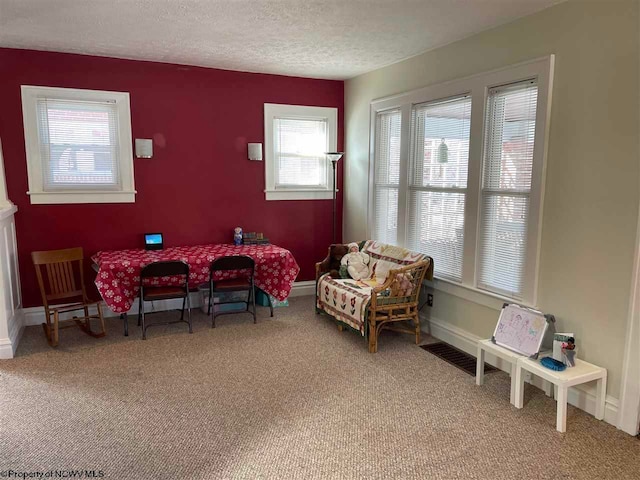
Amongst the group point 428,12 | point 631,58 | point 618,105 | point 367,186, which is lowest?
point 367,186

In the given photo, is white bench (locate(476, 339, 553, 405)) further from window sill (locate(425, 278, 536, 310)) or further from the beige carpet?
window sill (locate(425, 278, 536, 310))

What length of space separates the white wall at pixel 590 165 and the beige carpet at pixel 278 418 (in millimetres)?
667

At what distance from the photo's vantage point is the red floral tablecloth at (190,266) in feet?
13.7

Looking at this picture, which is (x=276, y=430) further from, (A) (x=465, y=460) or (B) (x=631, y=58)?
A: (B) (x=631, y=58)

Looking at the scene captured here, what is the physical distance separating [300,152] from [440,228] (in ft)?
6.98

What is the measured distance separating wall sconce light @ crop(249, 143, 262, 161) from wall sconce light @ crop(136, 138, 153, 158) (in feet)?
3.49

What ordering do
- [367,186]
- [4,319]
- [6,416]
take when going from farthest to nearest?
[367,186] → [4,319] → [6,416]

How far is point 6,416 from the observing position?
115 inches

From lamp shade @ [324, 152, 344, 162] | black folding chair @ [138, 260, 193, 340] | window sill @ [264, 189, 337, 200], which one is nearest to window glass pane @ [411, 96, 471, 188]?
lamp shade @ [324, 152, 344, 162]

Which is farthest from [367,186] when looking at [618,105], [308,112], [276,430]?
[276,430]

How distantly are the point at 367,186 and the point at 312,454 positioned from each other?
3.37 metres

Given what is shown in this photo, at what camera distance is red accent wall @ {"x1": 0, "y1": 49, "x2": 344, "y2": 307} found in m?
4.45

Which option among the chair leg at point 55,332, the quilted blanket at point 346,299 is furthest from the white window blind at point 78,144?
the quilted blanket at point 346,299

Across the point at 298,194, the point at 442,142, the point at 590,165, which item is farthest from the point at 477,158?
the point at 298,194
